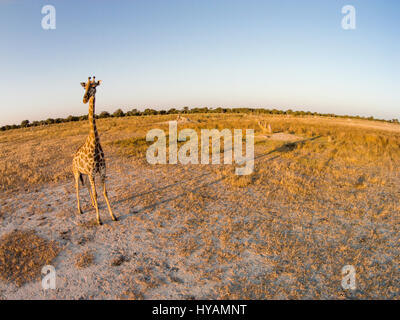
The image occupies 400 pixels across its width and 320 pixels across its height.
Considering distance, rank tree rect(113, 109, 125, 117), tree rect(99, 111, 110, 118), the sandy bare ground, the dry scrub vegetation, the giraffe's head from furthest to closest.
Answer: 1. tree rect(113, 109, 125, 117)
2. tree rect(99, 111, 110, 118)
3. the giraffe's head
4. the dry scrub vegetation
5. the sandy bare ground

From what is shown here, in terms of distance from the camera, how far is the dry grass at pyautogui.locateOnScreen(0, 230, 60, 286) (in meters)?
4.42

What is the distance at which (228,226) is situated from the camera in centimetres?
614

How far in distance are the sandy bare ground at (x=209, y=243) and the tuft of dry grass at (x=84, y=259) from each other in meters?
0.10

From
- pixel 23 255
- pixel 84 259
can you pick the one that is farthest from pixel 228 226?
pixel 23 255

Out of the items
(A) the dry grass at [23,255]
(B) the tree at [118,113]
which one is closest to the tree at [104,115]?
(B) the tree at [118,113]

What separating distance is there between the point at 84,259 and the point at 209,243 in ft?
8.96

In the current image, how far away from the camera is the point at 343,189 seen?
341 inches

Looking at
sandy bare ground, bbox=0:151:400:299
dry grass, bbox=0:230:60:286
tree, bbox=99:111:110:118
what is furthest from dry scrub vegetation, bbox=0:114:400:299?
tree, bbox=99:111:110:118

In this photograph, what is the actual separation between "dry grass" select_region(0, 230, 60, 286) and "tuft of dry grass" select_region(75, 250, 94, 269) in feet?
1.82

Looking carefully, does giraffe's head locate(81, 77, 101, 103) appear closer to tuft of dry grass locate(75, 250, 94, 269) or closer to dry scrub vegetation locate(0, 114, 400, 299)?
dry scrub vegetation locate(0, 114, 400, 299)

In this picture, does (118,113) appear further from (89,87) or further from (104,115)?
(89,87)

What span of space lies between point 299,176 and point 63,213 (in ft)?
29.6
